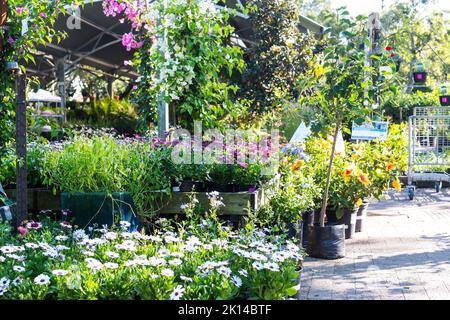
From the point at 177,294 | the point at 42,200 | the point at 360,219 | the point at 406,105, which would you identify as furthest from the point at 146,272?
the point at 406,105

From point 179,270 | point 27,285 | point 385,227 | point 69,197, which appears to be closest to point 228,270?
point 179,270

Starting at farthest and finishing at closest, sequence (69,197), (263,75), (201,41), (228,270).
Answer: (263,75), (201,41), (69,197), (228,270)

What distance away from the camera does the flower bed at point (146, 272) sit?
2596 millimetres

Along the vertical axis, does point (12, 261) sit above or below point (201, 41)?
below

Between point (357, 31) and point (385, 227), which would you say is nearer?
point (357, 31)

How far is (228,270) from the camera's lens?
274 cm

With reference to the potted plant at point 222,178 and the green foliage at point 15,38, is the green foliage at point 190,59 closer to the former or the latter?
the potted plant at point 222,178

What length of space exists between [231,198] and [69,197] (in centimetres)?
114

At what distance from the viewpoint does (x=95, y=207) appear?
13.5 feet

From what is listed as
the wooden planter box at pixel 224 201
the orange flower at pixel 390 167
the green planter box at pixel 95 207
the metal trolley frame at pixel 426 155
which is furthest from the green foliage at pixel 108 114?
the green planter box at pixel 95 207

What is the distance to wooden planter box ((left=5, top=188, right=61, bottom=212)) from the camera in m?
4.49

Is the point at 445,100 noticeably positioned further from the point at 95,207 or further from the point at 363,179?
the point at 95,207
